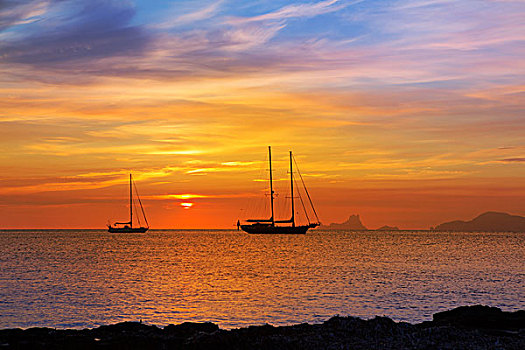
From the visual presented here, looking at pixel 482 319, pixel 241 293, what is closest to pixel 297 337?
pixel 482 319

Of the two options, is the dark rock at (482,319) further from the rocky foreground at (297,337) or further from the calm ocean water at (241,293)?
the calm ocean water at (241,293)

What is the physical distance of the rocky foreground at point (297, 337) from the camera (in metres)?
18.8

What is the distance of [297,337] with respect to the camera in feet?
64.5

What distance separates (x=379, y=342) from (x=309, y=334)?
94.9 inches

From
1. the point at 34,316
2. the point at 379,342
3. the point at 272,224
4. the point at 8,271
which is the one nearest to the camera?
the point at 379,342

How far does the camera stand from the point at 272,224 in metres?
194

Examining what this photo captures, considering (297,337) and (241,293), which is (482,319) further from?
(241,293)

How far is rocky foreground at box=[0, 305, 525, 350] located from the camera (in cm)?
1878

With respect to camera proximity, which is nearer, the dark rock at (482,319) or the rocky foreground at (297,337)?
the rocky foreground at (297,337)

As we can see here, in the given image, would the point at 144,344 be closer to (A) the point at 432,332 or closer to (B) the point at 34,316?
(A) the point at 432,332

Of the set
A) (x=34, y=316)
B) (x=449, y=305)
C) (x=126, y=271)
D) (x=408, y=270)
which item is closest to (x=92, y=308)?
(x=34, y=316)

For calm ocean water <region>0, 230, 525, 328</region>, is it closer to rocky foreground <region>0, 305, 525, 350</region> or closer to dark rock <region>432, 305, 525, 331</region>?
Result: dark rock <region>432, 305, 525, 331</region>

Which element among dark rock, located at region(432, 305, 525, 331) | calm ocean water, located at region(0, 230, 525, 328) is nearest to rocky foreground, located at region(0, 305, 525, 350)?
dark rock, located at region(432, 305, 525, 331)

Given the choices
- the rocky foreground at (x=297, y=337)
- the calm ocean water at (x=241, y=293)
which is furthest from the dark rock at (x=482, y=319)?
the calm ocean water at (x=241, y=293)
